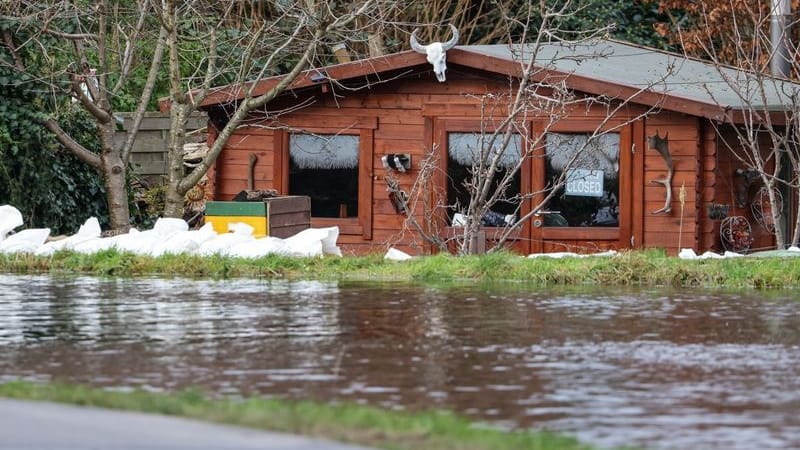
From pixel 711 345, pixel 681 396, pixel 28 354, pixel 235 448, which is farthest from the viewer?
pixel 711 345

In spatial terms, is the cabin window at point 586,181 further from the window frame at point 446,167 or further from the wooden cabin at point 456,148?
the window frame at point 446,167

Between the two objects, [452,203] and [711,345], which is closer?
[711,345]

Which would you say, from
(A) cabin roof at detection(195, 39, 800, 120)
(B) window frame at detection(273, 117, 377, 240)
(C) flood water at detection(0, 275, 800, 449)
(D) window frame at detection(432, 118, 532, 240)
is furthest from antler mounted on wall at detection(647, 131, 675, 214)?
(C) flood water at detection(0, 275, 800, 449)

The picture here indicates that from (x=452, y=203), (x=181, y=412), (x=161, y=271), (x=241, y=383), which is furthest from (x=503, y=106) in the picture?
(x=181, y=412)

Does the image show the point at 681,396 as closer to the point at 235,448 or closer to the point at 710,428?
the point at 710,428

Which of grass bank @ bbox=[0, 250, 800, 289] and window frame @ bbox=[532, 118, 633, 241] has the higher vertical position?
window frame @ bbox=[532, 118, 633, 241]

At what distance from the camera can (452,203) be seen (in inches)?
923

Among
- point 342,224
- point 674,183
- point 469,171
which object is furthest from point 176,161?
point 674,183

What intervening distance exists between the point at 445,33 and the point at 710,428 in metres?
26.4

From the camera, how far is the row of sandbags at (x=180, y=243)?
1977 centimetres

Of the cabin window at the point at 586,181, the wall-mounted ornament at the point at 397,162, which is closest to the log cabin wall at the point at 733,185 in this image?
the cabin window at the point at 586,181

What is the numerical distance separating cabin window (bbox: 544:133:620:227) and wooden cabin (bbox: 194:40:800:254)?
2cm

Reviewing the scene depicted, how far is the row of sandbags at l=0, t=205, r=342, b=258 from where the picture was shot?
19.8m

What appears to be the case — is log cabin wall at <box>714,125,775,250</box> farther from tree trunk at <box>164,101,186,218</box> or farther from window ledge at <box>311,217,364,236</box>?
tree trunk at <box>164,101,186,218</box>
